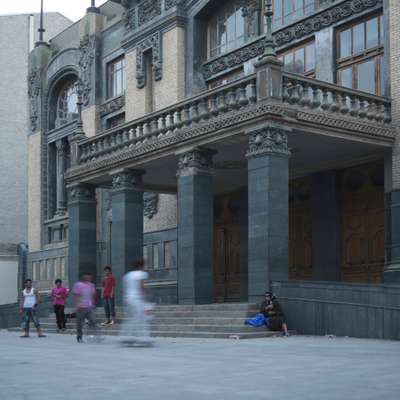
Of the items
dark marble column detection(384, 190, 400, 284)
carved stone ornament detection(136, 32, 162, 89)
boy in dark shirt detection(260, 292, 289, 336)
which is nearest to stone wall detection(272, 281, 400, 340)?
boy in dark shirt detection(260, 292, 289, 336)

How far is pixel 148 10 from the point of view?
3369cm

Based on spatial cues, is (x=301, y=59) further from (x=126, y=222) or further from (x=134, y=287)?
(x=134, y=287)

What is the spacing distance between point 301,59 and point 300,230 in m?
5.58

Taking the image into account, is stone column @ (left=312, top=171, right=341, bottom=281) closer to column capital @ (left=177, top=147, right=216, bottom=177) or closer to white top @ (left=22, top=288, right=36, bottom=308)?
column capital @ (left=177, top=147, right=216, bottom=177)

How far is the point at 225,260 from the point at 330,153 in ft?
28.4

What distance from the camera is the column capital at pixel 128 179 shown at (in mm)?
27078

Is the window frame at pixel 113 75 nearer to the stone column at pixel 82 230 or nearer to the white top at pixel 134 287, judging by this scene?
the stone column at pixel 82 230

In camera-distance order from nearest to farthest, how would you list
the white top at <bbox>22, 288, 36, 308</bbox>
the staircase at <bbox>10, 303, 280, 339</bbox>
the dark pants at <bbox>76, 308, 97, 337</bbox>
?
the dark pants at <bbox>76, 308, 97, 337</bbox>
the staircase at <bbox>10, 303, 280, 339</bbox>
the white top at <bbox>22, 288, 36, 308</bbox>

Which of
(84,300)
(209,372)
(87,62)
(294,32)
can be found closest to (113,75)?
(87,62)

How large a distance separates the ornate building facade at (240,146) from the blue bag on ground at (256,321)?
1.12 metres

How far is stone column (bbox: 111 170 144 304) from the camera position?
88.5 feet

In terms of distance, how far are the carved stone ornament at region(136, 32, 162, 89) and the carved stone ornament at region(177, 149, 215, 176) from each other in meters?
9.65

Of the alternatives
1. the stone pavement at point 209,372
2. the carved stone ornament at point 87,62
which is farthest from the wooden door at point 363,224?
the carved stone ornament at point 87,62

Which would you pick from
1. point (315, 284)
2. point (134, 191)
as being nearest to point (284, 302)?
point (315, 284)
